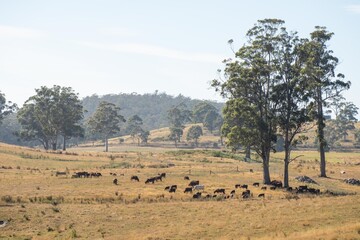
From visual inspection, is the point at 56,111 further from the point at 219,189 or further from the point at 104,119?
the point at 219,189

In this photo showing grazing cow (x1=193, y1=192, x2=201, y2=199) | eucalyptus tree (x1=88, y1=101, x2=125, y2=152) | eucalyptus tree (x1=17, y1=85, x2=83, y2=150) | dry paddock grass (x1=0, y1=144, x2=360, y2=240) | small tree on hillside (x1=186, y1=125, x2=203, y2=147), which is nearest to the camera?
dry paddock grass (x1=0, y1=144, x2=360, y2=240)

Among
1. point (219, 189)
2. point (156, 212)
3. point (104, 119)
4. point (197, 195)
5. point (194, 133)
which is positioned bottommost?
point (156, 212)

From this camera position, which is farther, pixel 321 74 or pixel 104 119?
pixel 104 119

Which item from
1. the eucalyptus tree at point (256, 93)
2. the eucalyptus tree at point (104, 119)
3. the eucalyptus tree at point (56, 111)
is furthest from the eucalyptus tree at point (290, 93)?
the eucalyptus tree at point (104, 119)

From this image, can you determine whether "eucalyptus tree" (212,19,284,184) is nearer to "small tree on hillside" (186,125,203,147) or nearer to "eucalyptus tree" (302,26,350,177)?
"eucalyptus tree" (302,26,350,177)

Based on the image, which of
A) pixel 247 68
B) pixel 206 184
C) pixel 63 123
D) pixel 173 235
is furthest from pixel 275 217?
pixel 63 123

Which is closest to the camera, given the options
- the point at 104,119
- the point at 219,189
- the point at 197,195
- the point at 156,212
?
the point at 156,212

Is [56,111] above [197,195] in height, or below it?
above

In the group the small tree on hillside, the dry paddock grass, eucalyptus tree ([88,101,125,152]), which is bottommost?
the dry paddock grass

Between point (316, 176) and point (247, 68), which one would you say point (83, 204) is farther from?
point (316, 176)

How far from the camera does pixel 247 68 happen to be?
58375 mm

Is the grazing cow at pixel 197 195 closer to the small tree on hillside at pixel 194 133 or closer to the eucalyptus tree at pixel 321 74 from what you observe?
the eucalyptus tree at pixel 321 74

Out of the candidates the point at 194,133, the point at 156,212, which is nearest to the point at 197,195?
the point at 156,212

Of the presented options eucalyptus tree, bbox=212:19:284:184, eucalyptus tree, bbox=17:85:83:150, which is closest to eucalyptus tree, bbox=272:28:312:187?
eucalyptus tree, bbox=212:19:284:184
